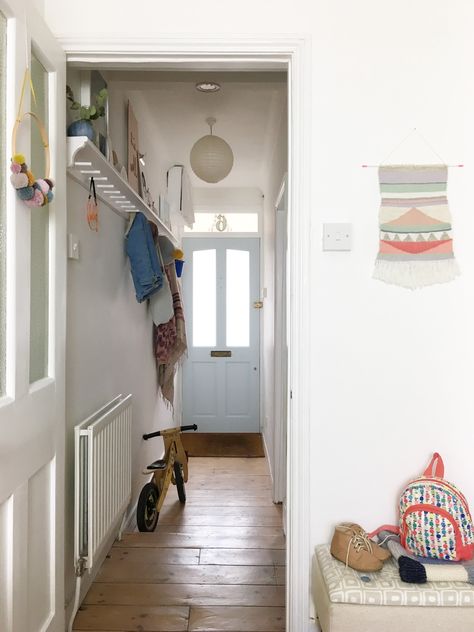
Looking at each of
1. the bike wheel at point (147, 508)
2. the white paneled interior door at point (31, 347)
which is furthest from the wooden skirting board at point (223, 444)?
the white paneled interior door at point (31, 347)

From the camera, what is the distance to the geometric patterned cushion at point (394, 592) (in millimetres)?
1447

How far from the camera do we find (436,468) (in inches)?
68.2

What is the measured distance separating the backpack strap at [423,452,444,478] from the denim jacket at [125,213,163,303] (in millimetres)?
1626

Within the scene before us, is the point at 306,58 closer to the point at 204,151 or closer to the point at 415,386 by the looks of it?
the point at 415,386

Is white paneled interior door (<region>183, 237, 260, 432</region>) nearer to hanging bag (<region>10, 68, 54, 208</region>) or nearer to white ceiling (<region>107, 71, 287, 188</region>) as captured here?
white ceiling (<region>107, 71, 287, 188</region>)

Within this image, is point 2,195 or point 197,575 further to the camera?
point 197,575

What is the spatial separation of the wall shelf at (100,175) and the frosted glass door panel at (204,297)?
285 cm

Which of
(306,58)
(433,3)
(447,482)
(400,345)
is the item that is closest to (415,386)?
(400,345)

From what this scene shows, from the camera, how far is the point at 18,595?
4.57 ft

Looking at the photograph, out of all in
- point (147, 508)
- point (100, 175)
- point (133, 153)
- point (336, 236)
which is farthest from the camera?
point (133, 153)

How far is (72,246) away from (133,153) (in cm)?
130

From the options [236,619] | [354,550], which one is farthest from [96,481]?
[354,550]

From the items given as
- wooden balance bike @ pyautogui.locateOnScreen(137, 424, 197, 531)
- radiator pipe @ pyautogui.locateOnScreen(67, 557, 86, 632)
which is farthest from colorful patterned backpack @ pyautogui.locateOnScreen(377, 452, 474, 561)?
wooden balance bike @ pyautogui.locateOnScreen(137, 424, 197, 531)

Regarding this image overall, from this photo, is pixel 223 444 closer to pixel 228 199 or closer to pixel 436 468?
pixel 228 199
